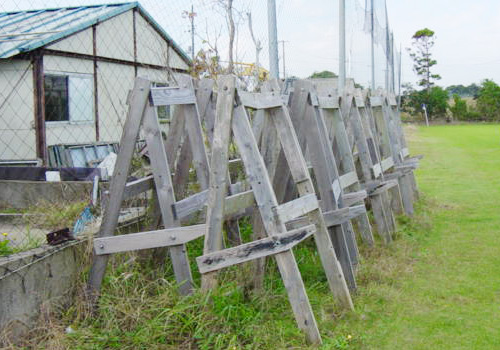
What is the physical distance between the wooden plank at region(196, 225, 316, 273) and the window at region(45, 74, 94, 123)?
989 cm

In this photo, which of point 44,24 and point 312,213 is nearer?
point 312,213

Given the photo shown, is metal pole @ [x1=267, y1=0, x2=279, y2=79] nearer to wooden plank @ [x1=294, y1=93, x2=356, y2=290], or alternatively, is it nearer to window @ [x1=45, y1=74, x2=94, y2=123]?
wooden plank @ [x1=294, y1=93, x2=356, y2=290]

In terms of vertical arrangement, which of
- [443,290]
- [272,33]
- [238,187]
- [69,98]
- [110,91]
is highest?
[110,91]

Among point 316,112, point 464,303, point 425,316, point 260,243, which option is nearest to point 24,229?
point 260,243

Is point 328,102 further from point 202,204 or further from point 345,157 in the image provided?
point 202,204

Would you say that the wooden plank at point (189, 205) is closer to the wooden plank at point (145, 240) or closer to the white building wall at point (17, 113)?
the wooden plank at point (145, 240)

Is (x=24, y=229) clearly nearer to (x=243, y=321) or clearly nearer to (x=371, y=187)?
(x=243, y=321)

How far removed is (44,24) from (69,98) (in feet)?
5.67

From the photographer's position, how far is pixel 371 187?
6852 millimetres

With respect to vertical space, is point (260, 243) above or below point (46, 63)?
below

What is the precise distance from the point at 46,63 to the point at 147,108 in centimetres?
903

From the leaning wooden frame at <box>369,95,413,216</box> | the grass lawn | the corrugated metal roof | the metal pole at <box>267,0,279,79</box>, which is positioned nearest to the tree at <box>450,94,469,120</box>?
the corrugated metal roof

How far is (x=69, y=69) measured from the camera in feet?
43.1

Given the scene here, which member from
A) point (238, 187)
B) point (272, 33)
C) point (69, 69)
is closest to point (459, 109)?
point (69, 69)
